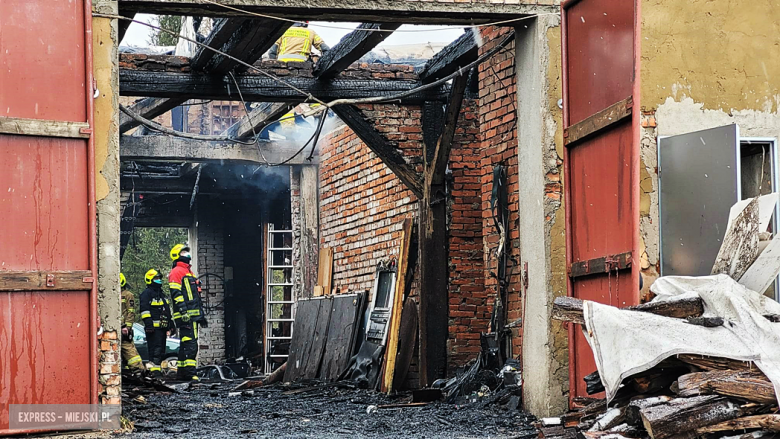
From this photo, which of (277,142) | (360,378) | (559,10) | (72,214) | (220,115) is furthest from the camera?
(220,115)

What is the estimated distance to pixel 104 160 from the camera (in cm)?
727

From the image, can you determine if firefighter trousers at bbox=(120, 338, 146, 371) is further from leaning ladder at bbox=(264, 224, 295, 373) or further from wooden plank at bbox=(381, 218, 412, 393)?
wooden plank at bbox=(381, 218, 412, 393)

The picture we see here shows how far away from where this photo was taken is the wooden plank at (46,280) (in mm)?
6754

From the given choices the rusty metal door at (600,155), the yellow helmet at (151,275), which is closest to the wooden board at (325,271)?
the yellow helmet at (151,275)

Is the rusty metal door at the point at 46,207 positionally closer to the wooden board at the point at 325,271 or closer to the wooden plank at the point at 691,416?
the wooden plank at the point at 691,416

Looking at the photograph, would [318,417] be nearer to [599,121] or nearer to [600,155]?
[600,155]

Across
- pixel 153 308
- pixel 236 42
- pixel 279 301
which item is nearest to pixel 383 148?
pixel 236 42

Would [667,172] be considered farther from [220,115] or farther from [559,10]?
[220,115]

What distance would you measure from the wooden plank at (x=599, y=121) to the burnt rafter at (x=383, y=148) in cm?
414

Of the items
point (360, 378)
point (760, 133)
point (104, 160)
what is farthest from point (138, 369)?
point (760, 133)

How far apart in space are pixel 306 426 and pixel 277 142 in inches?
342

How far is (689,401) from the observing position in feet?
16.8

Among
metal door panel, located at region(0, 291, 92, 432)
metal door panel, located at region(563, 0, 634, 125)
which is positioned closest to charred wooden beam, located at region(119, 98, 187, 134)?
metal door panel, located at region(0, 291, 92, 432)

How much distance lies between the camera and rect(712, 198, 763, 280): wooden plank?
18.8ft
